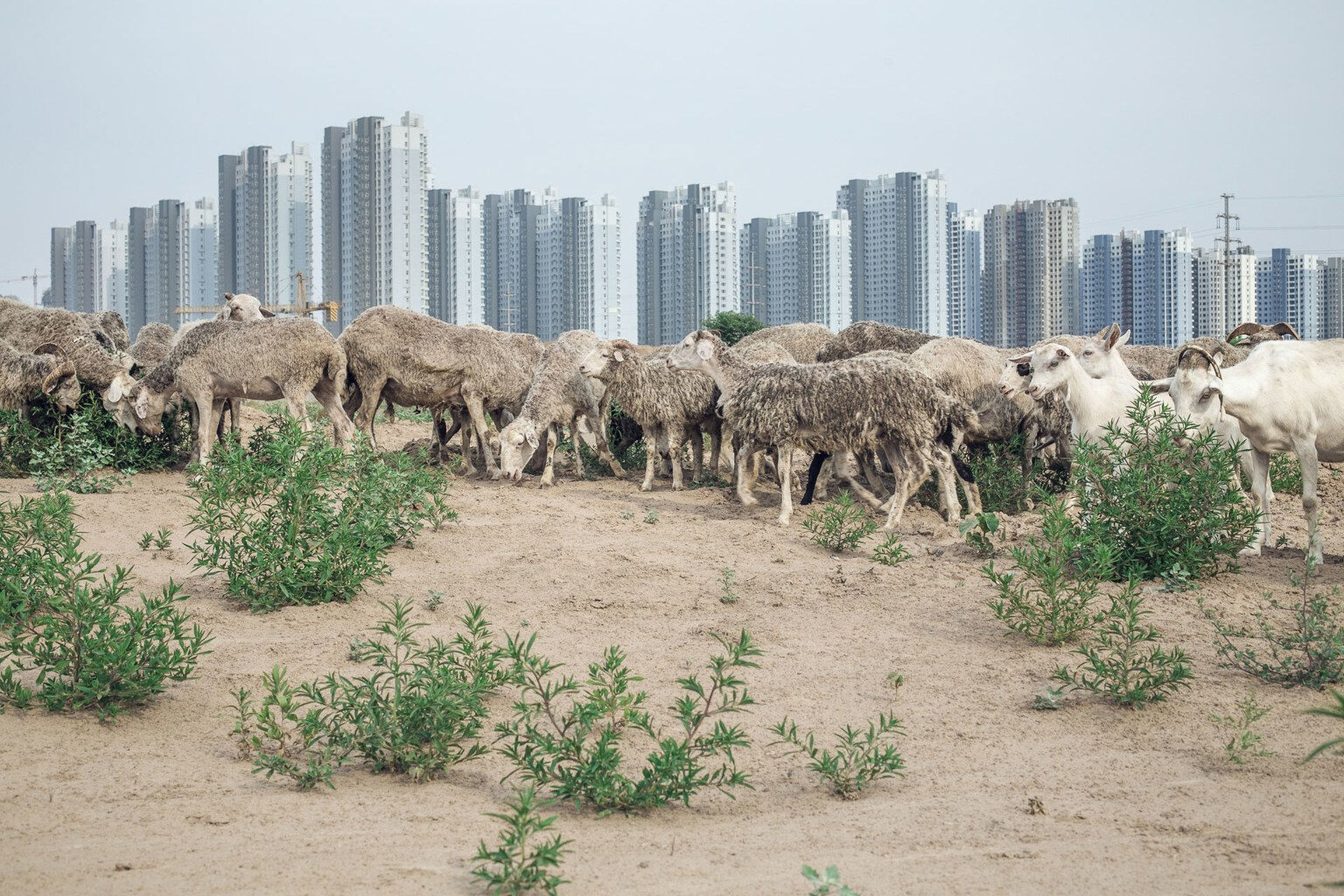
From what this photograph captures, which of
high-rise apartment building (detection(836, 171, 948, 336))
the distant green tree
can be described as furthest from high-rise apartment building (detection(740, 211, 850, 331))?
the distant green tree

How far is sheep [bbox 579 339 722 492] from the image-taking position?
1385 centimetres

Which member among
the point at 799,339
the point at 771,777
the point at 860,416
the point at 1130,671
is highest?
the point at 799,339

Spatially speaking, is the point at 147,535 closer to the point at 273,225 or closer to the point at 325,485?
the point at 325,485

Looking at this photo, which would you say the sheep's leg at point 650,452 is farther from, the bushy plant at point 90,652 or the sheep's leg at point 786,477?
the bushy plant at point 90,652

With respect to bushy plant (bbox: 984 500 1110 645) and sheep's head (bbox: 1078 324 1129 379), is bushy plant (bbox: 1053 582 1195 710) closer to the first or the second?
bushy plant (bbox: 984 500 1110 645)

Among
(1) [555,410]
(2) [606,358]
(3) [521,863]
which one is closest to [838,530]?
(2) [606,358]

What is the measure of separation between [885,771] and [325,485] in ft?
15.9

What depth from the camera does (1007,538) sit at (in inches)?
388

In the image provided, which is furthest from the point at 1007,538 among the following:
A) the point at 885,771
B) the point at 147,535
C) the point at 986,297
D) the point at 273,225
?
the point at 273,225

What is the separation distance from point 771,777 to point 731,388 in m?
8.00

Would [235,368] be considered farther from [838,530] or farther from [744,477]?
[838,530]

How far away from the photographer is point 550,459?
46.7ft

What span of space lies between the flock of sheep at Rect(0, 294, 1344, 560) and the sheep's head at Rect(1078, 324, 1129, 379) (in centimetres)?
2

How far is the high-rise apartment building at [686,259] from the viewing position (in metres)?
56.0
